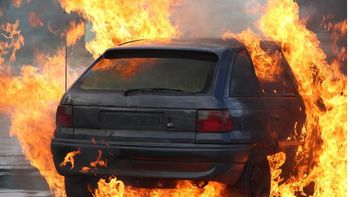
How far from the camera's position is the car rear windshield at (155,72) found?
22.7 feet

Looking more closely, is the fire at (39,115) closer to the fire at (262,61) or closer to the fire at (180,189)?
the fire at (180,189)

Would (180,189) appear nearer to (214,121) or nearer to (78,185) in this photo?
(214,121)

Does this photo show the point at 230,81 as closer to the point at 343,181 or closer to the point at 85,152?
the point at 85,152

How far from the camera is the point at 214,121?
6.70 metres

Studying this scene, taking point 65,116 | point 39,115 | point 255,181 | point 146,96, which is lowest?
point 39,115

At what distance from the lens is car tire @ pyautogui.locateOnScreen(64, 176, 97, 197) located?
730 centimetres

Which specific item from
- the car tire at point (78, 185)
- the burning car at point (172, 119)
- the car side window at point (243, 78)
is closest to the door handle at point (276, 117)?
the burning car at point (172, 119)

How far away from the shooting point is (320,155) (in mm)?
8234

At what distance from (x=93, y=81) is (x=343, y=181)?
2.73 m

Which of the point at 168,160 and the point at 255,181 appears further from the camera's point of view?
the point at 255,181

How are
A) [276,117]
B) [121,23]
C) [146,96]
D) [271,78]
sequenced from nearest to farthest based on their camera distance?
1. [146,96]
2. [276,117]
3. [271,78]
4. [121,23]

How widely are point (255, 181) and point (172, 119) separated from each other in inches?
38.4

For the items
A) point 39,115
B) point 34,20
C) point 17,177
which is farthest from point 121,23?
point 34,20

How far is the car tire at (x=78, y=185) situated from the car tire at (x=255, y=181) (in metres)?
1.34
